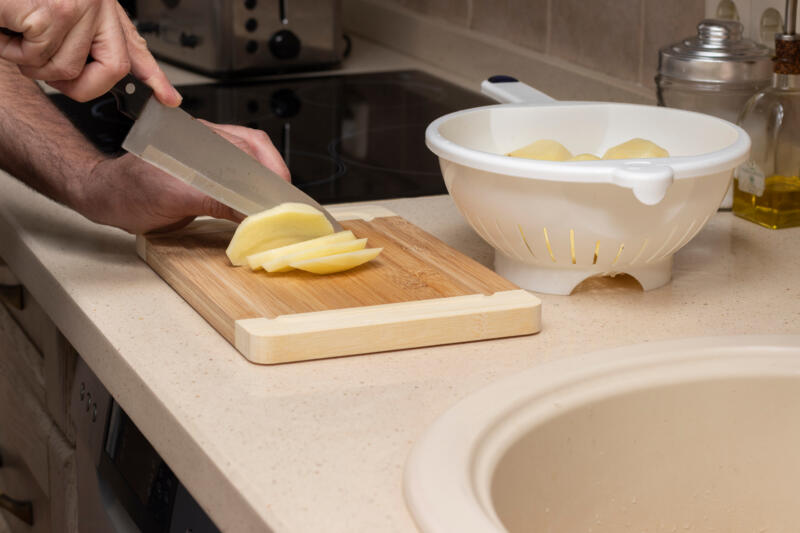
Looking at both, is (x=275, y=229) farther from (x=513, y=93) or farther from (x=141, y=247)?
(x=513, y=93)

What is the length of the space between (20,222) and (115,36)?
31cm

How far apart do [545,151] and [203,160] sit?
11.4 inches

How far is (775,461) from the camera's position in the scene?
0.83m

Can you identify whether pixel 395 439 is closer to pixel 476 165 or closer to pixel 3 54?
pixel 476 165

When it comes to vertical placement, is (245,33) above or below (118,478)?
above

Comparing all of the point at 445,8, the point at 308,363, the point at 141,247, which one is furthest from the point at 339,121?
the point at 308,363

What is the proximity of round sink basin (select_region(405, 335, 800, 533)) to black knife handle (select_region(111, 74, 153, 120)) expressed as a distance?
0.38 metres

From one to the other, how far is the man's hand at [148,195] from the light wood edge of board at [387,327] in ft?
0.68

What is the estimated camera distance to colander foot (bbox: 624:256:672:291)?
95 centimetres

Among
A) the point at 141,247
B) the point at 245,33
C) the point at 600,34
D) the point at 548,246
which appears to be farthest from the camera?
the point at 245,33

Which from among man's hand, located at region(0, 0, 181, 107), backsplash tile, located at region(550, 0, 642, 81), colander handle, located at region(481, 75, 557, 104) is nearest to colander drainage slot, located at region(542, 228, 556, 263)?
colander handle, located at region(481, 75, 557, 104)

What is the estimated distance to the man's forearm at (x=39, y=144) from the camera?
1111 millimetres

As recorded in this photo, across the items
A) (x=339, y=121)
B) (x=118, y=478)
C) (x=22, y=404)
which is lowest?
(x=22, y=404)

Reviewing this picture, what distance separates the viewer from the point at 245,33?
77.9 inches
